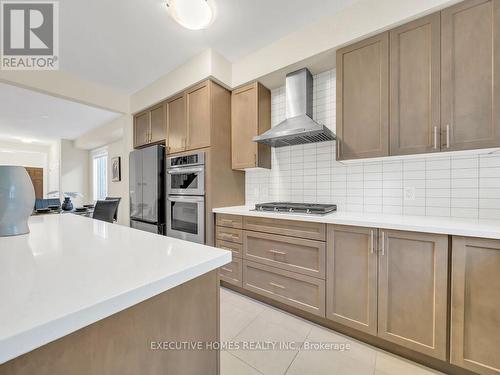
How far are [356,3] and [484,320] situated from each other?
7.62 feet

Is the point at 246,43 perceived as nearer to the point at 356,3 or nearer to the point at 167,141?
the point at 356,3

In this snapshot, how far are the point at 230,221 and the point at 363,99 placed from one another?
1.64 metres

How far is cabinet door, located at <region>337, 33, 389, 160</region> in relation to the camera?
5.46ft

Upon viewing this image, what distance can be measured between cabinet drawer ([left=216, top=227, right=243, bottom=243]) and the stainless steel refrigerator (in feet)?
3.14

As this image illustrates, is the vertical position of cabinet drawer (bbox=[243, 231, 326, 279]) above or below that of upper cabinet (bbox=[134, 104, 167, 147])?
below

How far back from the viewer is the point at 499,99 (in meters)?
1.29

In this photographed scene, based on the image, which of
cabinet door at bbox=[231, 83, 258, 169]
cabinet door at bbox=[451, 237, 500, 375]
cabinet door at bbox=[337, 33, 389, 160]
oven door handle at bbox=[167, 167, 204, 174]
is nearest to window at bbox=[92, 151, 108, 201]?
oven door handle at bbox=[167, 167, 204, 174]

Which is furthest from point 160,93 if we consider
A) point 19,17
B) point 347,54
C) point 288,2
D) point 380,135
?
point 380,135

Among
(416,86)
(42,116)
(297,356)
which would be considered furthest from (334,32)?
(42,116)

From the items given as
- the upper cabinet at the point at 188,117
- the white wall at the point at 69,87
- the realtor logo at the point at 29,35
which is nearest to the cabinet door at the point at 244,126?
the upper cabinet at the point at 188,117

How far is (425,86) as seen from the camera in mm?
1514

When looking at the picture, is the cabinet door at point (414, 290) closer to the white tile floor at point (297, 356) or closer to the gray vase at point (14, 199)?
the white tile floor at point (297, 356)

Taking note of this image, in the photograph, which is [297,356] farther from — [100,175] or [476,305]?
[100,175]

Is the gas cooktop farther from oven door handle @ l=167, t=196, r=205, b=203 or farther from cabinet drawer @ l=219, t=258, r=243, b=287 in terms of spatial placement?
oven door handle @ l=167, t=196, r=205, b=203
